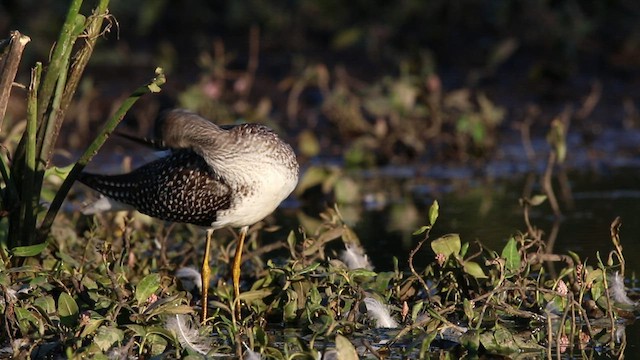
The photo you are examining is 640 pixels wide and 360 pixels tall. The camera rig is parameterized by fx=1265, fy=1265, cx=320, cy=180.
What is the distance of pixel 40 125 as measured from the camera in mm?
5824

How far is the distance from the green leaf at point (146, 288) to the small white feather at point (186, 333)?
144 mm

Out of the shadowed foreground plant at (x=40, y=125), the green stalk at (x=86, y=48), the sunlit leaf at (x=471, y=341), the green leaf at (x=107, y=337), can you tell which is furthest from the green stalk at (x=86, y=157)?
the sunlit leaf at (x=471, y=341)

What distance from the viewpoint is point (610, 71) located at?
12266 millimetres

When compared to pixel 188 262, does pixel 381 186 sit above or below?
below

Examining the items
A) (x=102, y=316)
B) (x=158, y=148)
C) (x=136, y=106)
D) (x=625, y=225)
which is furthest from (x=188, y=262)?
(x=136, y=106)

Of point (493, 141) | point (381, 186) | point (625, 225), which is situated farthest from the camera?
point (493, 141)

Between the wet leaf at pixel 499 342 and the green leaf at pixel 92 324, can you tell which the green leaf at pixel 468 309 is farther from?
the green leaf at pixel 92 324

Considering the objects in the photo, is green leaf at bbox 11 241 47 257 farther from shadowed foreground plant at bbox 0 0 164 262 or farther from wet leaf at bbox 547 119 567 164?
wet leaf at bbox 547 119 567 164

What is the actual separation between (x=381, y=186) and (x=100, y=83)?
3782 millimetres

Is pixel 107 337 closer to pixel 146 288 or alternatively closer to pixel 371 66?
pixel 146 288

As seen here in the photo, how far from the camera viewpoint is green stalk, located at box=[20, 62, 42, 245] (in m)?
5.57

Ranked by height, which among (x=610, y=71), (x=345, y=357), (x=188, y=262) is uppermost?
(x=345, y=357)

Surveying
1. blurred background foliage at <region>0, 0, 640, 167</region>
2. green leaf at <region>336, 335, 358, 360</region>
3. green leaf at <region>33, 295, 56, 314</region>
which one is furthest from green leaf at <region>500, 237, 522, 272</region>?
blurred background foliage at <region>0, 0, 640, 167</region>

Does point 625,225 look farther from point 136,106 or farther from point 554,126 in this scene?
point 136,106
